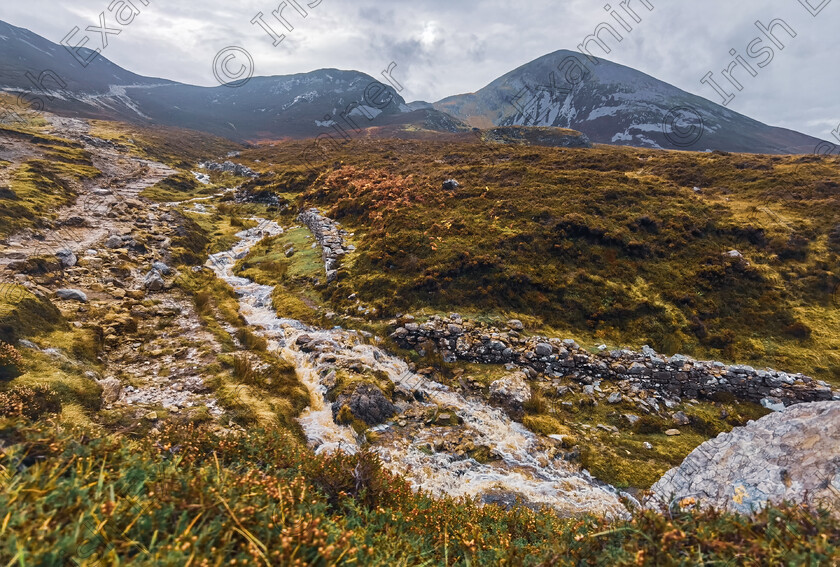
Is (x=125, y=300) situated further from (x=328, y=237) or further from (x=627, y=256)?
(x=627, y=256)

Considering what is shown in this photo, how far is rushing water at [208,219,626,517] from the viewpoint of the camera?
887 centimetres

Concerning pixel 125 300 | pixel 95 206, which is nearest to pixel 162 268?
pixel 125 300

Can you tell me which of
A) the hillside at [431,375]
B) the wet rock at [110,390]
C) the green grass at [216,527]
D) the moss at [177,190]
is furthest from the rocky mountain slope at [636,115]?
the green grass at [216,527]

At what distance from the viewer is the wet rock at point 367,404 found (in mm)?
10828

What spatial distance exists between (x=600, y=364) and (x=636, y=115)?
163002 millimetres

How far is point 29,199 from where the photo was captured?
821 inches

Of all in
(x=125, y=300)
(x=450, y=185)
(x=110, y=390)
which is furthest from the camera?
(x=450, y=185)

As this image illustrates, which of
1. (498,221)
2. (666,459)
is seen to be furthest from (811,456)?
(498,221)

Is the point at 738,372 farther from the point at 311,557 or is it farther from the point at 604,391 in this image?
the point at 311,557

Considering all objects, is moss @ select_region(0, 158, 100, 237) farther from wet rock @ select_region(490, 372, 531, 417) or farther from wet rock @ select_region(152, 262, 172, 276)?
wet rock @ select_region(490, 372, 531, 417)

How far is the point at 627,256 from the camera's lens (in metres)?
18.7

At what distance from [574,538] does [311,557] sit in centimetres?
284

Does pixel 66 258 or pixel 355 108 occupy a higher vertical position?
pixel 355 108

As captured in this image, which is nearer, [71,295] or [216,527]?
[216,527]
